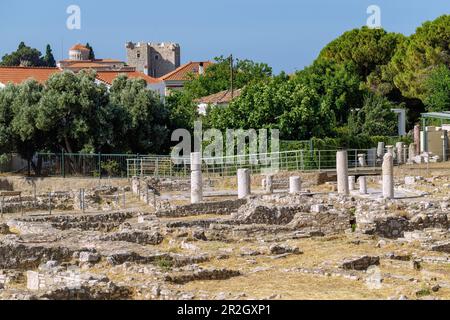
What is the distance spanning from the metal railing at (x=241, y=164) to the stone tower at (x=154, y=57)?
74405 mm

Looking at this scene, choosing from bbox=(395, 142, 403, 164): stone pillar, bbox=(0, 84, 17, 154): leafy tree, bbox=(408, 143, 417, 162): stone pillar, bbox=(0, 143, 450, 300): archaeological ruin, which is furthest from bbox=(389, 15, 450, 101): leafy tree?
bbox=(0, 84, 17, 154): leafy tree

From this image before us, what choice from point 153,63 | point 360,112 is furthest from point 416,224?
point 153,63

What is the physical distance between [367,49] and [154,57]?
168ft

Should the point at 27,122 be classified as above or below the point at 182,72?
below

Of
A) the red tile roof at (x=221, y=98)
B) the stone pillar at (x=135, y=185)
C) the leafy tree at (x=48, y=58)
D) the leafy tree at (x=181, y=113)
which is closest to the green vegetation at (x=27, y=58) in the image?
the leafy tree at (x=48, y=58)

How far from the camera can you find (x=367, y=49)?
71.9m

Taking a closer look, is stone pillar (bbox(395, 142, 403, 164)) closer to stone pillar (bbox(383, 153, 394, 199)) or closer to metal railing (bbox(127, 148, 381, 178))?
→ metal railing (bbox(127, 148, 381, 178))

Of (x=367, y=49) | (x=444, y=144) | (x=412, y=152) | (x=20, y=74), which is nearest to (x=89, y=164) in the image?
(x=412, y=152)

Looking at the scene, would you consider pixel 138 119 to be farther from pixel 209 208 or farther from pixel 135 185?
pixel 209 208

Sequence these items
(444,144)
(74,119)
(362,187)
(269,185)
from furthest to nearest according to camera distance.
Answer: (444,144) → (74,119) → (269,185) → (362,187)

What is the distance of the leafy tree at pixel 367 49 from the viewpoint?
71875 mm

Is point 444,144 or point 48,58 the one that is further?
point 48,58

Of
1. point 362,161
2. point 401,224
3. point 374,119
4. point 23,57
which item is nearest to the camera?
point 401,224

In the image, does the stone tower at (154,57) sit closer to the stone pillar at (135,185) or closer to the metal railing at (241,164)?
the metal railing at (241,164)
